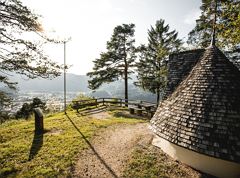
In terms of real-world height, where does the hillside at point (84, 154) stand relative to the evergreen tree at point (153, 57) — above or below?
below

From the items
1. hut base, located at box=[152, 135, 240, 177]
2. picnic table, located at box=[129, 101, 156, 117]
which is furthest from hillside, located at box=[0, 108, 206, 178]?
picnic table, located at box=[129, 101, 156, 117]

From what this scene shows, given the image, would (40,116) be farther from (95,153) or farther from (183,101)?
(183,101)

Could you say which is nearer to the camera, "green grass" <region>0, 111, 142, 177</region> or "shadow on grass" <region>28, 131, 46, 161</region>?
"green grass" <region>0, 111, 142, 177</region>

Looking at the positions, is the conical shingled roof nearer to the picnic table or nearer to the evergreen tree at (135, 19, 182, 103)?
the picnic table

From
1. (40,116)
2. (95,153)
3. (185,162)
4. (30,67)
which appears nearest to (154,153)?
(185,162)

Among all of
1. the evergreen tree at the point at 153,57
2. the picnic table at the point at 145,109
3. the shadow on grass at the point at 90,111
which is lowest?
the shadow on grass at the point at 90,111

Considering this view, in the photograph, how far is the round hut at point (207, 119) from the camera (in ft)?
20.7

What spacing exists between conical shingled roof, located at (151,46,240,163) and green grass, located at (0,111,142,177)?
4.93 meters

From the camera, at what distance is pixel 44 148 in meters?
10.1

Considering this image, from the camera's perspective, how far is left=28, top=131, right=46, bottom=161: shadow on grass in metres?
9.39

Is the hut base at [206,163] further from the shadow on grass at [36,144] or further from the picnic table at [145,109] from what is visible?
the picnic table at [145,109]

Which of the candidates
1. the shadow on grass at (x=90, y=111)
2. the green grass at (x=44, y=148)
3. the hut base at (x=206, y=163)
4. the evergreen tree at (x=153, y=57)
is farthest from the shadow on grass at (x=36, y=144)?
the evergreen tree at (x=153, y=57)

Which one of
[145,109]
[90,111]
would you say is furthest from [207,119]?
[90,111]

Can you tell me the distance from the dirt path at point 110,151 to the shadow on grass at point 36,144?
8.67ft
